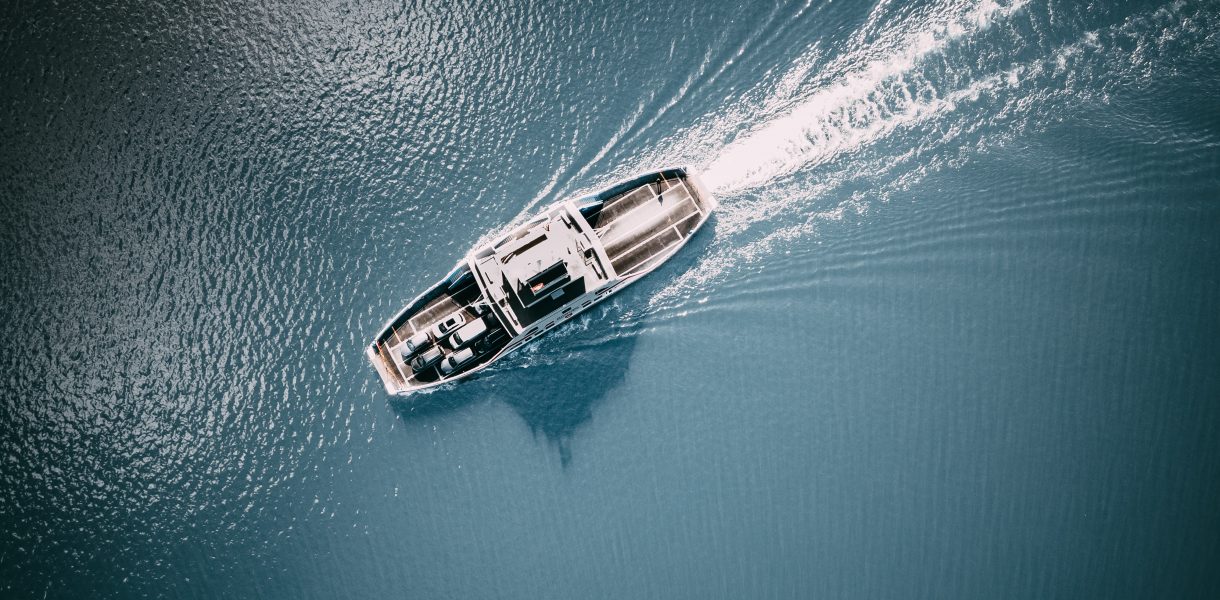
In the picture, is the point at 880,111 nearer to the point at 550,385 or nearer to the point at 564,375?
the point at 564,375

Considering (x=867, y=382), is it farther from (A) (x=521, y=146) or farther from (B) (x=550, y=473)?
(A) (x=521, y=146)

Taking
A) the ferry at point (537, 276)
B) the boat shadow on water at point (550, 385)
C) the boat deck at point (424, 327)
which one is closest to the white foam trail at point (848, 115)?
the ferry at point (537, 276)

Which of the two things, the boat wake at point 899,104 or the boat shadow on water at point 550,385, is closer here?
the boat shadow on water at point 550,385

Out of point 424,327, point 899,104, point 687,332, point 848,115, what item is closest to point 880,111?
point 899,104

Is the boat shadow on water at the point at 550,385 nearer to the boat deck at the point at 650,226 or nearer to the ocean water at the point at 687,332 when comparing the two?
the ocean water at the point at 687,332

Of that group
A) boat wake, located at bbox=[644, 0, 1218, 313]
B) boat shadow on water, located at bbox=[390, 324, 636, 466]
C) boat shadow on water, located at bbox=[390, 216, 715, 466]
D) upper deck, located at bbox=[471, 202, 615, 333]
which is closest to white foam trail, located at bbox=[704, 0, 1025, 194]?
boat wake, located at bbox=[644, 0, 1218, 313]

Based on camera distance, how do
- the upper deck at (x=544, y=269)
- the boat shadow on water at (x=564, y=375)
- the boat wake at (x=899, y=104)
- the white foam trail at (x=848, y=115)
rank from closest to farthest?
the upper deck at (x=544, y=269) → the boat shadow on water at (x=564, y=375) → the boat wake at (x=899, y=104) → the white foam trail at (x=848, y=115)
